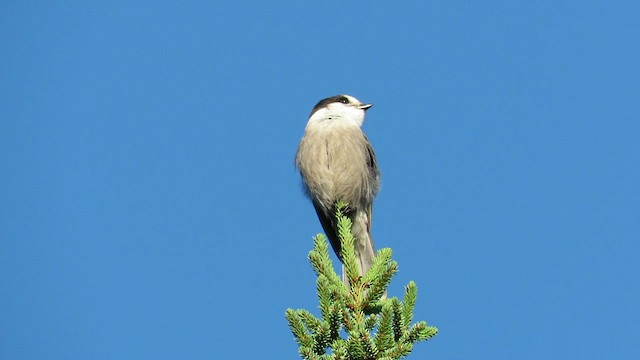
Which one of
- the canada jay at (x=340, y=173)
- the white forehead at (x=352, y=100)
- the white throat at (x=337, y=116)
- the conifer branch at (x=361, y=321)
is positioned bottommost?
the conifer branch at (x=361, y=321)

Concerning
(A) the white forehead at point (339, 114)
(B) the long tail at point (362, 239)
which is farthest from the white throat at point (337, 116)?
(B) the long tail at point (362, 239)

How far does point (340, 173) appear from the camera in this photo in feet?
21.6

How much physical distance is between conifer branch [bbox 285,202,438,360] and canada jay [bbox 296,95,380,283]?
8.80ft

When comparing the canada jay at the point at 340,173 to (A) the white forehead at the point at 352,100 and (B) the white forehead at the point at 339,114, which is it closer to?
(B) the white forehead at the point at 339,114

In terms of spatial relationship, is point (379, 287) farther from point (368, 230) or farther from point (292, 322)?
point (368, 230)

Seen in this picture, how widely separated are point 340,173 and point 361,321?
10.5 ft

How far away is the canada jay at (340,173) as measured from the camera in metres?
6.61

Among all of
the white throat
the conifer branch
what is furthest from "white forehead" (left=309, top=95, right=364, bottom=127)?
the conifer branch

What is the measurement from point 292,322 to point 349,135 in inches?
144

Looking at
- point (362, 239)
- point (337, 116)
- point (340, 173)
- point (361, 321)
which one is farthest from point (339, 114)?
point (361, 321)

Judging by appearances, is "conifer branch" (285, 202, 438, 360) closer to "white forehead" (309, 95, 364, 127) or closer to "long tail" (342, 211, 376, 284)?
"long tail" (342, 211, 376, 284)

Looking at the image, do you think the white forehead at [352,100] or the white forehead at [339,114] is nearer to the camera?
the white forehead at [339,114]

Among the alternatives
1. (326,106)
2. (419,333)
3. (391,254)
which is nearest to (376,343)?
(419,333)

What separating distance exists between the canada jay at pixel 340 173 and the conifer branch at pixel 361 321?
2681 millimetres
